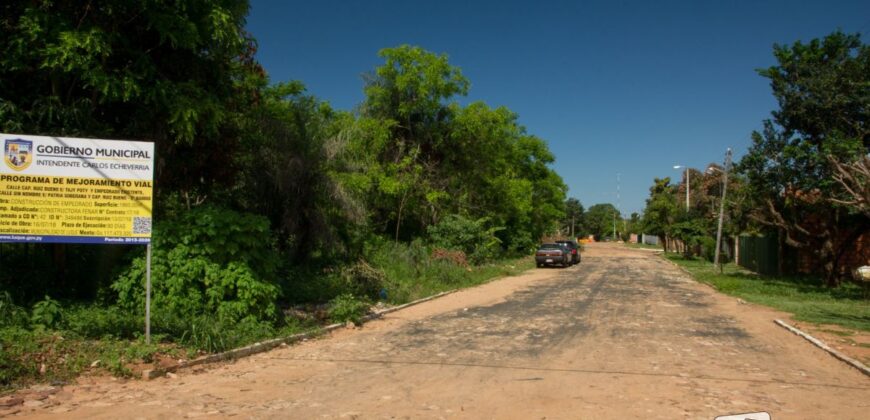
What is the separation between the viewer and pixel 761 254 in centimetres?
3117

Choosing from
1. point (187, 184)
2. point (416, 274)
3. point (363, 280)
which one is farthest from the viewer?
point (416, 274)

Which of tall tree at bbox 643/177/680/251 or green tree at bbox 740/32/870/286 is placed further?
tall tree at bbox 643/177/680/251

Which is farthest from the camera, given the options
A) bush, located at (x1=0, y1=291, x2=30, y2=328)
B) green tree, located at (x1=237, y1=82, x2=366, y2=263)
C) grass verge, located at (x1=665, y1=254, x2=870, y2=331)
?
green tree, located at (x1=237, y1=82, x2=366, y2=263)

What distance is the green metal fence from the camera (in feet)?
96.3

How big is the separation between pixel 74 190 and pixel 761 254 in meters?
32.2

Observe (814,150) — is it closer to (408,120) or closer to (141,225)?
(408,120)

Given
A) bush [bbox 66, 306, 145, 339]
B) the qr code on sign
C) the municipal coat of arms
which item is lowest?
bush [bbox 66, 306, 145, 339]

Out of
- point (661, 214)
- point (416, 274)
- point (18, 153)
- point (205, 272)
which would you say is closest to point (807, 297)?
point (416, 274)

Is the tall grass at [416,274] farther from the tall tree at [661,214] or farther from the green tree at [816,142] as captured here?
the tall tree at [661,214]

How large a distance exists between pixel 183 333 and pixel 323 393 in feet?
10.9

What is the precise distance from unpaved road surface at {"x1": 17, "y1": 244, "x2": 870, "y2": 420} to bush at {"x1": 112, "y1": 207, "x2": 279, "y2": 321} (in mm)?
1199

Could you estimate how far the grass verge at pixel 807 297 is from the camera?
46.2ft

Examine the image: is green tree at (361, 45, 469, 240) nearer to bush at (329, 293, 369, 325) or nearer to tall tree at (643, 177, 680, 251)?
bush at (329, 293, 369, 325)

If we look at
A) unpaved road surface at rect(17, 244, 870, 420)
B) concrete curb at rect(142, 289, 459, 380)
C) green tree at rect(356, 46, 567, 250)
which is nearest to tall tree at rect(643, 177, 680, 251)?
green tree at rect(356, 46, 567, 250)
